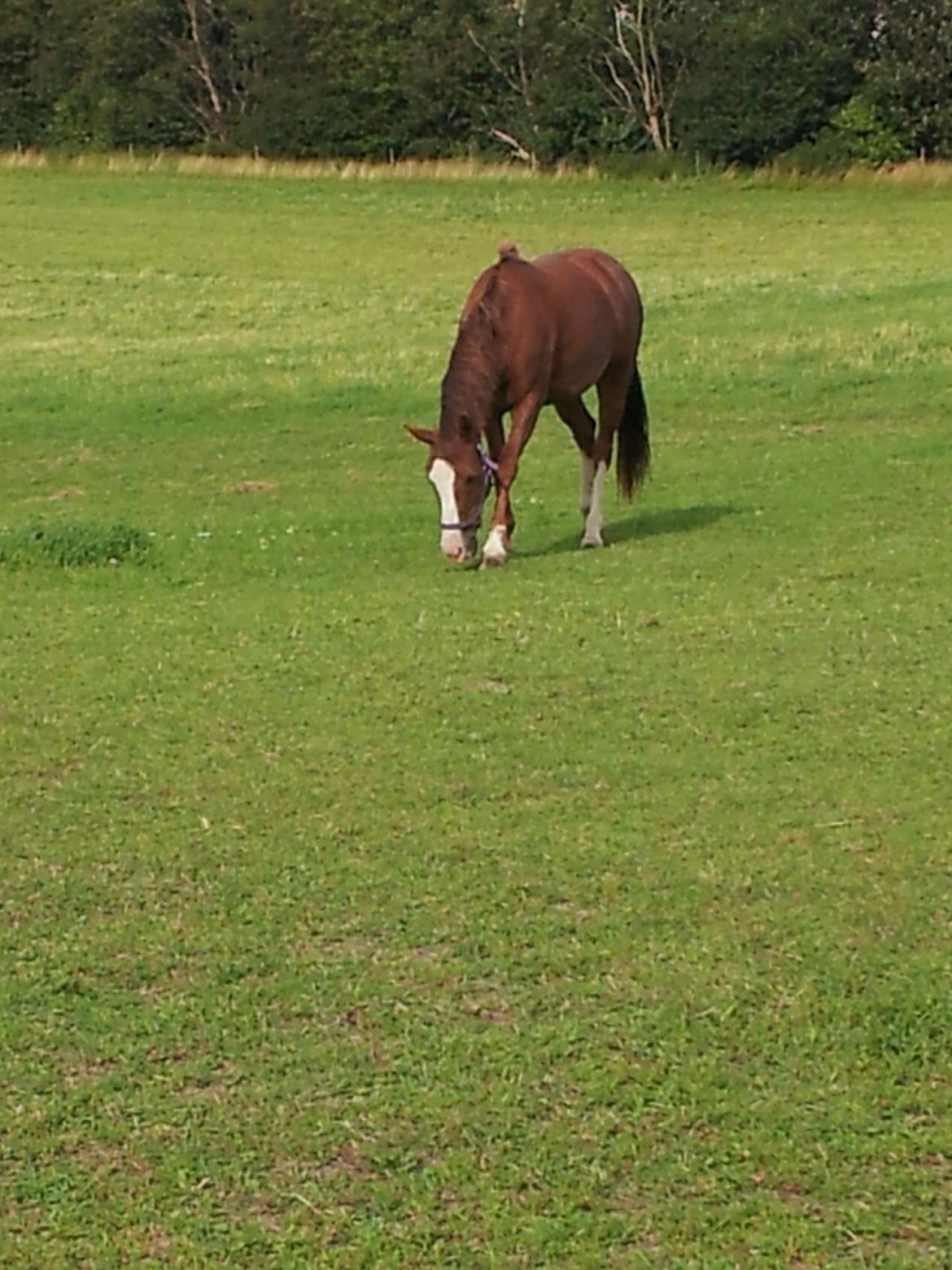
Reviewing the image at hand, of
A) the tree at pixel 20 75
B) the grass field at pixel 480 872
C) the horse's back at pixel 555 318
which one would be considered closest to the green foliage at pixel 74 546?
the grass field at pixel 480 872

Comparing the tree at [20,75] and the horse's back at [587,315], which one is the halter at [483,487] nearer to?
the horse's back at [587,315]

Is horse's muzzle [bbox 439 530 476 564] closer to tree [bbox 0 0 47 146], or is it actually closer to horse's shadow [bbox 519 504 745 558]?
horse's shadow [bbox 519 504 745 558]

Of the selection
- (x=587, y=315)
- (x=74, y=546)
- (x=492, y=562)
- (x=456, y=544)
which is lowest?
(x=74, y=546)

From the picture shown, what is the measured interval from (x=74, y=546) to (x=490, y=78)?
38795 mm

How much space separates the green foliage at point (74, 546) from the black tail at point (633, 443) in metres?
2.92

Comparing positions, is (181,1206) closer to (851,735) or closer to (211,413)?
(851,735)

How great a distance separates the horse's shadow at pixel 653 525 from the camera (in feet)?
38.0

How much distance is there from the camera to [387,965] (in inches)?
198

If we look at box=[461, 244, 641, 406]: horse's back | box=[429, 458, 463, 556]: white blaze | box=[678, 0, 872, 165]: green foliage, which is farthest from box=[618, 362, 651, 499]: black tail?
box=[678, 0, 872, 165]: green foliage

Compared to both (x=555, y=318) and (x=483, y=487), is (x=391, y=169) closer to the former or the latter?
(x=555, y=318)

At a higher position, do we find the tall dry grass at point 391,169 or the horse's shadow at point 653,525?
the tall dry grass at point 391,169

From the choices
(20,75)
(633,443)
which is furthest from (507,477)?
(20,75)

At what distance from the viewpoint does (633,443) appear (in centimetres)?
1205

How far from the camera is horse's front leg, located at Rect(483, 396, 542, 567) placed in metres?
10.6
